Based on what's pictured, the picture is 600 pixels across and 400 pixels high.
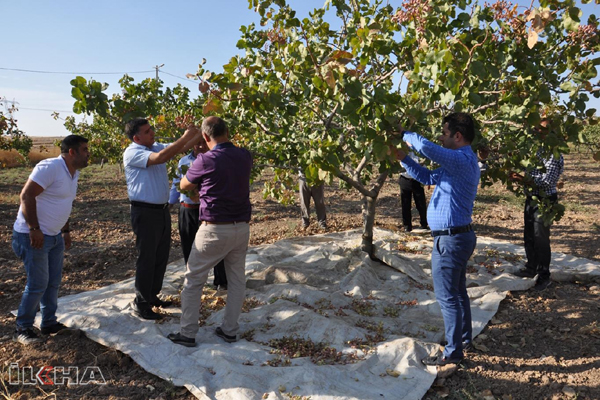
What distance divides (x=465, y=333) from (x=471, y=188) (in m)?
1.28

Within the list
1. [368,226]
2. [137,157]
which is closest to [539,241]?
[368,226]

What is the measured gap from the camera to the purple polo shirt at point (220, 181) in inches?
131

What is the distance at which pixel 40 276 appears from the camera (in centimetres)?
359

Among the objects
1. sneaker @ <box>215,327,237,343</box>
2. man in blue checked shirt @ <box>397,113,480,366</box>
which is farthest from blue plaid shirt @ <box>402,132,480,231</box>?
sneaker @ <box>215,327,237,343</box>

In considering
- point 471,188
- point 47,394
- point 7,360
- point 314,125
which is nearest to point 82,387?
point 47,394

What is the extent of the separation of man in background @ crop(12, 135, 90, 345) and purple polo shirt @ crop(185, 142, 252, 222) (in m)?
1.10

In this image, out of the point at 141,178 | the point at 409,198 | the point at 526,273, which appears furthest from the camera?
the point at 409,198

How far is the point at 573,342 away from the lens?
153 inches

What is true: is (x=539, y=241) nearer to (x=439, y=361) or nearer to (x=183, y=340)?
(x=439, y=361)

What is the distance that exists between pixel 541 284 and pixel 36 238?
533 centimetres

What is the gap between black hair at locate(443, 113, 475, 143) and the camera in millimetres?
3248

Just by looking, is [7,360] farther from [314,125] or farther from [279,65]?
[314,125]

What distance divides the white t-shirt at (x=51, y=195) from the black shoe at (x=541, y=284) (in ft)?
16.7

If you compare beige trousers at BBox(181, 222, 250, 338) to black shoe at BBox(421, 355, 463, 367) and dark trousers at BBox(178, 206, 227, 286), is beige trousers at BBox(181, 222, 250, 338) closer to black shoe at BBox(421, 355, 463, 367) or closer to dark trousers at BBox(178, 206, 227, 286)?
dark trousers at BBox(178, 206, 227, 286)
